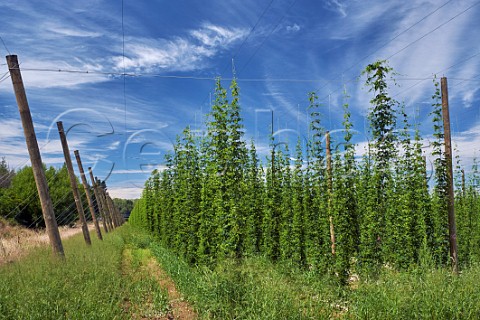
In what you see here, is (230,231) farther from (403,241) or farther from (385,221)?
(403,241)

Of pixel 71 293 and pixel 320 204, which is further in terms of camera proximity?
pixel 320 204

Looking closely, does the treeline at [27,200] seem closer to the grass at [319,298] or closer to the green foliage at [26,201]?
the green foliage at [26,201]

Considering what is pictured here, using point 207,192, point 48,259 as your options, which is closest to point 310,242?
point 207,192

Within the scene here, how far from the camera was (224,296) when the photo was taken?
6512mm

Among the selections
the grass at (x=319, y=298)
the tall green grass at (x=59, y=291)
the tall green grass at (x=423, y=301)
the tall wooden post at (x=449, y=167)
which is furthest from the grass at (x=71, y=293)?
the tall wooden post at (x=449, y=167)

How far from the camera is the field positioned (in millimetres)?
5297

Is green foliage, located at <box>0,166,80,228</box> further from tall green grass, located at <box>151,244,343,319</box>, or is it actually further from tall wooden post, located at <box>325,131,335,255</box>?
tall green grass, located at <box>151,244,343,319</box>

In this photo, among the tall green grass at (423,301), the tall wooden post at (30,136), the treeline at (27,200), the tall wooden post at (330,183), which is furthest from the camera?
the treeline at (27,200)

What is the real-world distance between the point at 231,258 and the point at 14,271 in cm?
468

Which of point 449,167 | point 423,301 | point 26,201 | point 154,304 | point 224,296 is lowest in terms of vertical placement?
point 154,304

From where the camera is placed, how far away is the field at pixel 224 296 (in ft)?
17.4

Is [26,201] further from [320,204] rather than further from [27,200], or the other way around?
[320,204]

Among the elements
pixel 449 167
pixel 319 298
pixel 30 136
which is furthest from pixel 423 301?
pixel 30 136

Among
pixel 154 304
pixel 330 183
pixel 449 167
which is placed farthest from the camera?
pixel 449 167
